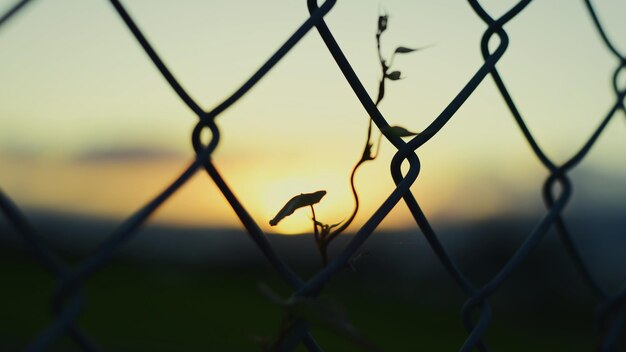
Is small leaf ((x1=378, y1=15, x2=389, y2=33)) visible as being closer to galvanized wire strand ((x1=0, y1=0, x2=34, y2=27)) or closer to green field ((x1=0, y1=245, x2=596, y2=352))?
galvanized wire strand ((x1=0, y1=0, x2=34, y2=27))

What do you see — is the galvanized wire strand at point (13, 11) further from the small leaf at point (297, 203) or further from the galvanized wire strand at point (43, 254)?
the small leaf at point (297, 203)

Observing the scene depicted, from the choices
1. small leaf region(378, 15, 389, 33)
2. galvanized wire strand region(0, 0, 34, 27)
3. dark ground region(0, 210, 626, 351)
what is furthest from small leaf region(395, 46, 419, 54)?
dark ground region(0, 210, 626, 351)

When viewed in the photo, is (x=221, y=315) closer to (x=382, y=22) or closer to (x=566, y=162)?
(x=566, y=162)

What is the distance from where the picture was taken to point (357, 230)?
522 mm

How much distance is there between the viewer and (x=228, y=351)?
8930 mm

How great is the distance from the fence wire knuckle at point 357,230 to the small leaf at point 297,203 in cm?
4

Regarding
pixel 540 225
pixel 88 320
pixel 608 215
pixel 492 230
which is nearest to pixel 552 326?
pixel 492 230

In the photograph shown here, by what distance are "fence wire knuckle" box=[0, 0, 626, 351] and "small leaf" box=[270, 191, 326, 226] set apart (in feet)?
0.14

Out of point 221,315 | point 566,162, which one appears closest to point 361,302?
point 221,315

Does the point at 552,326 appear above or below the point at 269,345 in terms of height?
below

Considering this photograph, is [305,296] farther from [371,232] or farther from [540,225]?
[540,225]

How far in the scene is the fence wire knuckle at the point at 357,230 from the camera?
379mm

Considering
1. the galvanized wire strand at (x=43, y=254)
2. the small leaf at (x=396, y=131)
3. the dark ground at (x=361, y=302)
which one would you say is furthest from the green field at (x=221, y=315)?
the galvanized wire strand at (x=43, y=254)

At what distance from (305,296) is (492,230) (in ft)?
23.8
